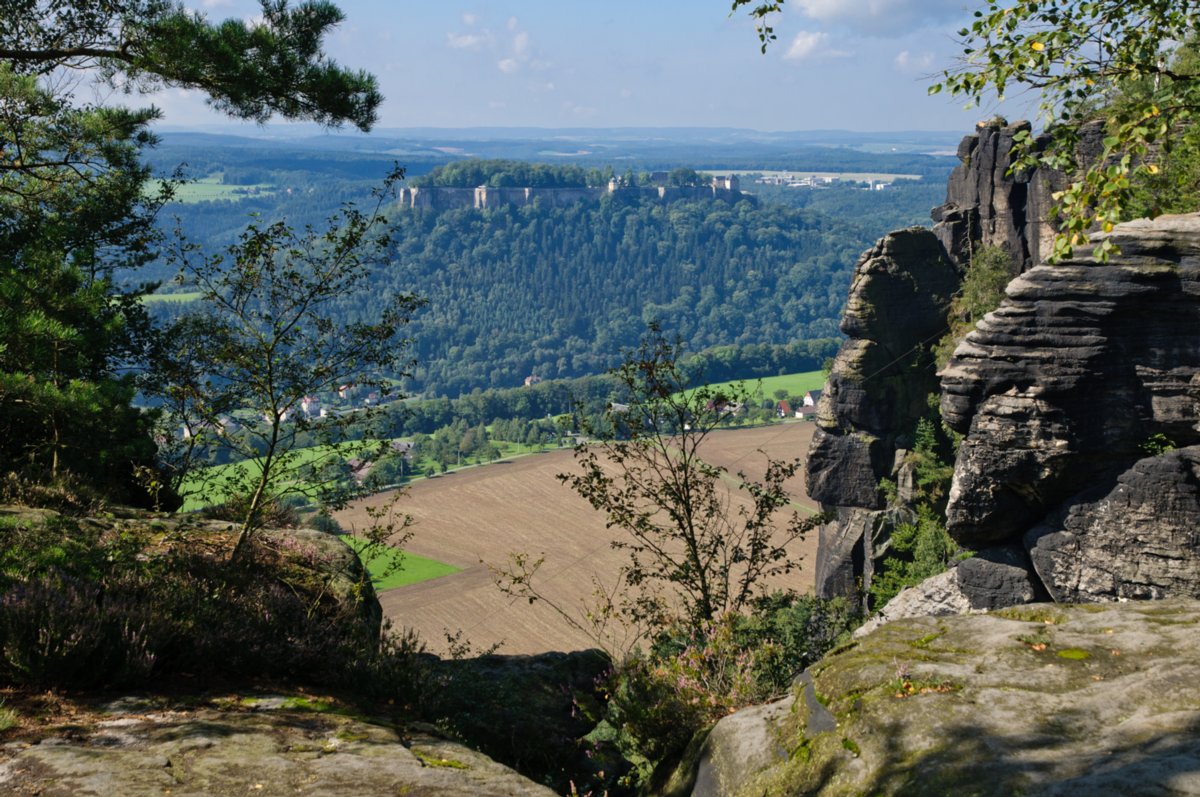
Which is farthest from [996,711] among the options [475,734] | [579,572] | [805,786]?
[579,572]

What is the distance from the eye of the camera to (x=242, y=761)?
6.06 metres

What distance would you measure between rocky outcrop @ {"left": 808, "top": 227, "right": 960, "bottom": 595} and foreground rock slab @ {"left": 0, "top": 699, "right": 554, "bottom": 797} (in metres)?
35.7

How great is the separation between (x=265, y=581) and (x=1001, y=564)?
1713 cm

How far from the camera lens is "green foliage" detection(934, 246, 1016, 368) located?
129 ft

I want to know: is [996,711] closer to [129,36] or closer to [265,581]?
[265,581]

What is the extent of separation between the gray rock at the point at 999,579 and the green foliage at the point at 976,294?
720 inches

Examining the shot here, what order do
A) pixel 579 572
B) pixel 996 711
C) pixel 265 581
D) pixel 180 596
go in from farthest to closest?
pixel 579 572 → pixel 265 581 → pixel 180 596 → pixel 996 711

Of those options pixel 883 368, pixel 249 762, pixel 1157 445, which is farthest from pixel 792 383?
pixel 249 762

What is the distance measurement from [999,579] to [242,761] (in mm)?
19157

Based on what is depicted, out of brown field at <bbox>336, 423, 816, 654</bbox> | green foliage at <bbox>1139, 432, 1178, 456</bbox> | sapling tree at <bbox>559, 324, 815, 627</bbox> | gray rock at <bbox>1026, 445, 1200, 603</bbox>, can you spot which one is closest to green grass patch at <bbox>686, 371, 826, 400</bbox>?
brown field at <bbox>336, 423, 816, 654</bbox>

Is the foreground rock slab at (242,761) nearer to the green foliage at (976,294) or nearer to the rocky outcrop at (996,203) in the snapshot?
the green foliage at (976,294)

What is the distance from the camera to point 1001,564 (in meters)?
21.7

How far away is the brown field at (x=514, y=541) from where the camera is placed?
49.9m

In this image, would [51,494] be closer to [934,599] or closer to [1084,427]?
[1084,427]
